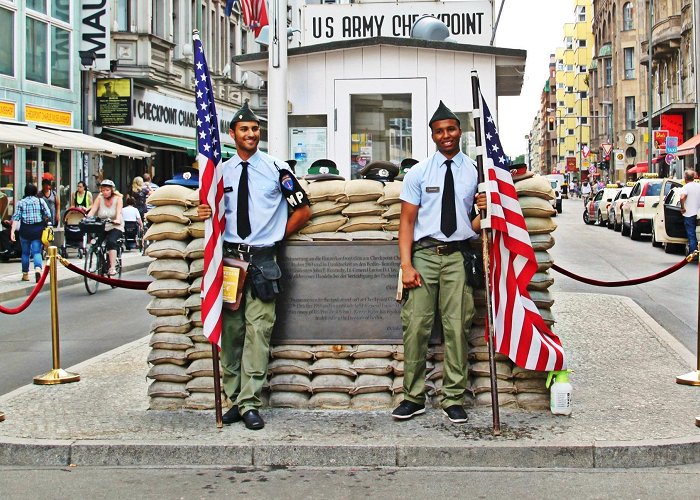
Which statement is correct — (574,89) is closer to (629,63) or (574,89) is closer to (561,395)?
(629,63)

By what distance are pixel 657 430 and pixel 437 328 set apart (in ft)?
5.34

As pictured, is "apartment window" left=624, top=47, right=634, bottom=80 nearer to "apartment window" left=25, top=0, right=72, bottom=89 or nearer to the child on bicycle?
"apartment window" left=25, top=0, right=72, bottom=89

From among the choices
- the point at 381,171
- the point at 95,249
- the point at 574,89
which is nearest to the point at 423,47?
the point at 381,171

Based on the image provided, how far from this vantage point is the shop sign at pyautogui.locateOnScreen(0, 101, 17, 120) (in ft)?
81.6

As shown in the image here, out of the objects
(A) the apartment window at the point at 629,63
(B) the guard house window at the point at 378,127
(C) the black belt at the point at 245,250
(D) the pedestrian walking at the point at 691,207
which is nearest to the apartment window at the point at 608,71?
(A) the apartment window at the point at 629,63

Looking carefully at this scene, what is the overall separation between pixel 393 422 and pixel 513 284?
1243mm

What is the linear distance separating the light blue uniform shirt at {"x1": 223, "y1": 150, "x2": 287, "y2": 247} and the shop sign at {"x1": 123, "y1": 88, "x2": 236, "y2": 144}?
77.4 feet

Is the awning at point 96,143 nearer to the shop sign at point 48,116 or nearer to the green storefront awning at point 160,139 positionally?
the shop sign at point 48,116

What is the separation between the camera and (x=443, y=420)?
265 inches

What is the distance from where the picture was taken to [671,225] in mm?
23219

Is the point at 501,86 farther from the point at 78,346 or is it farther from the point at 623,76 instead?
the point at 623,76

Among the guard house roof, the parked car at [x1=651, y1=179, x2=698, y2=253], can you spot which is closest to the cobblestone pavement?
the guard house roof

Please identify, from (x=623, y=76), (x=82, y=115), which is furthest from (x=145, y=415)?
(x=623, y=76)

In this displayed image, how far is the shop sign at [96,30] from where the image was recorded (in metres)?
29.2
